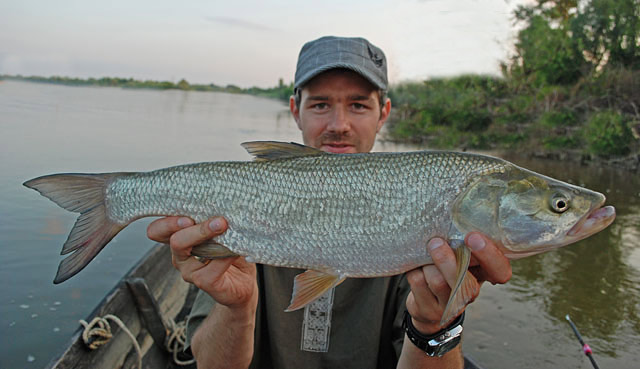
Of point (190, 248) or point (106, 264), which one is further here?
point (106, 264)

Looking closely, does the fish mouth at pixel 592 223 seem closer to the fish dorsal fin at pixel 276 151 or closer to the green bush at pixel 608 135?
the fish dorsal fin at pixel 276 151

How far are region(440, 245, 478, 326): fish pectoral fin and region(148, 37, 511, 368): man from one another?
0.03m

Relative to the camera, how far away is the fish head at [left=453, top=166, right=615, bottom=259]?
1769 mm

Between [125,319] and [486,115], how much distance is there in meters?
25.4

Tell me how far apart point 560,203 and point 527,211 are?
0.42ft

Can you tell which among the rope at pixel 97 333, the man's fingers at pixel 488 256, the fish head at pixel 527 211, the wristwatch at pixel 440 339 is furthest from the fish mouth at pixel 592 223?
the rope at pixel 97 333

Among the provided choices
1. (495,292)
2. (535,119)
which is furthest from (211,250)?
(535,119)

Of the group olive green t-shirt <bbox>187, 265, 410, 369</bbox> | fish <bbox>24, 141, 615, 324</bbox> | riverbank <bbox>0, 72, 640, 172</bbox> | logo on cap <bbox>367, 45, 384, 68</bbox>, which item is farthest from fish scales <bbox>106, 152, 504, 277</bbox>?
riverbank <bbox>0, 72, 640, 172</bbox>

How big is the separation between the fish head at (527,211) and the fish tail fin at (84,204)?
1536 millimetres

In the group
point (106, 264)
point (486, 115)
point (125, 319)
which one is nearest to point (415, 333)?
point (125, 319)

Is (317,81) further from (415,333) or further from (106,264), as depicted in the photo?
(106,264)

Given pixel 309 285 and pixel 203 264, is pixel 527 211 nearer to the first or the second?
pixel 309 285

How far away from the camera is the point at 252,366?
253 cm

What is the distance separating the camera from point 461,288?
175cm
